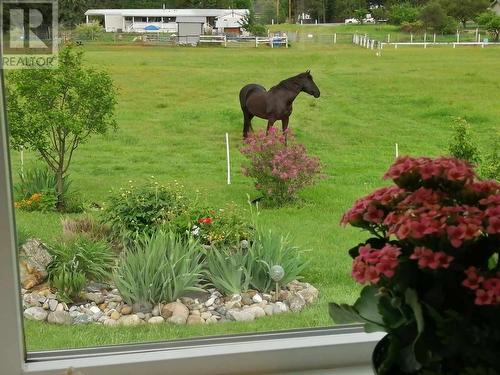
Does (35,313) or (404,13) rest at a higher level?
(404,13)

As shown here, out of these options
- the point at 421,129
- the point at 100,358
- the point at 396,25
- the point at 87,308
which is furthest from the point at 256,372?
the point at 396,25

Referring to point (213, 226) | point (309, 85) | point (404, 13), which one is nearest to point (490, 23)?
point (404, 13)

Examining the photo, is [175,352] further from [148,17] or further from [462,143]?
[462,143]

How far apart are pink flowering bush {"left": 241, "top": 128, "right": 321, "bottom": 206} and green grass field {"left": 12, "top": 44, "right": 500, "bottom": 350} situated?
3 cm

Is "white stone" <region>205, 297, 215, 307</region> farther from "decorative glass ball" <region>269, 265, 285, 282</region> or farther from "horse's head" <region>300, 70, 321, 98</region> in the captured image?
"horse's head" <region>300, 70, 321, 98</region>

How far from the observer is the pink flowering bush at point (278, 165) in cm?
174

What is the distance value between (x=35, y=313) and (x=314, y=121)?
0.77m

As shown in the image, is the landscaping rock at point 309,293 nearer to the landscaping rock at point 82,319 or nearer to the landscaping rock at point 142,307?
the landscaping rock at point 142,307

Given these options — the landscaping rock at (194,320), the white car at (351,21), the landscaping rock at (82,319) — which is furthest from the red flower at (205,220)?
the white car at (351,21)

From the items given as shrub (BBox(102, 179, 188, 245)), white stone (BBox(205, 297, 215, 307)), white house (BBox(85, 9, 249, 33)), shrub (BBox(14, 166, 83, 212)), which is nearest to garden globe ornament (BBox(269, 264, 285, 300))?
white stone (BBox(205, 297, 215, 307))

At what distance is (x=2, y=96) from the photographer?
4.47 feet

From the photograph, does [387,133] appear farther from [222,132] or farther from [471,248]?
[471,248]

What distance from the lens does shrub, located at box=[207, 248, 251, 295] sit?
168 cm
